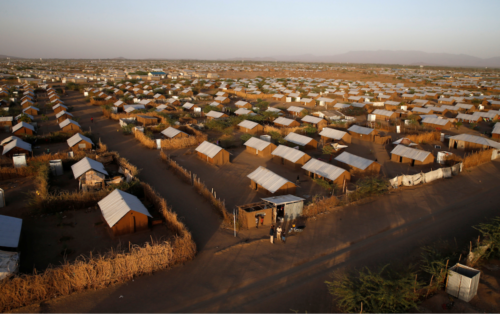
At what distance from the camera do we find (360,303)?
8445 mm

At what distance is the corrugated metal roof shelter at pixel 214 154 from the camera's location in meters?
22.4

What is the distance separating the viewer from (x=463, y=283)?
9008 mm

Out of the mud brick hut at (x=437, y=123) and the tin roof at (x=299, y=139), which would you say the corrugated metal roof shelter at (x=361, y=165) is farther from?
the mud brick hut at (x=437, y=123)

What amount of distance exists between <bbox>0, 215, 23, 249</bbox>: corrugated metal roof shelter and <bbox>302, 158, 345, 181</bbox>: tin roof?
15.3 meters

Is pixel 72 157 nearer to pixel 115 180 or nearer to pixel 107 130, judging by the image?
pixel 115 180

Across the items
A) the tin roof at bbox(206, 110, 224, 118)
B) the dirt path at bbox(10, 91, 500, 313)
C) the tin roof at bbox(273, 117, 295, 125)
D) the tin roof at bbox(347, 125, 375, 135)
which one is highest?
the tin roof at bbox(206, 110, 224, 118)

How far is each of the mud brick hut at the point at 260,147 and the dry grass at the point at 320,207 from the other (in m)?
9.35

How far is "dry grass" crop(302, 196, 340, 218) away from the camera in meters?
14.8

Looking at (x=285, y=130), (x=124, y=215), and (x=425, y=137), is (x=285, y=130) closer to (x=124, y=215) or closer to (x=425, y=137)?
(x=425, y=137)

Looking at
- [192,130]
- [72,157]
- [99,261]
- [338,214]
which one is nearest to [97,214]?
[99,261]

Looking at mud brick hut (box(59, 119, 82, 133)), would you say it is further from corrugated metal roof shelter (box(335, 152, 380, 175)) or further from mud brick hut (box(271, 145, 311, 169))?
corrugated metal roof shelter (box(335, 152, 380, 175))

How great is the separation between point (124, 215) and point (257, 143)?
46.2 ft

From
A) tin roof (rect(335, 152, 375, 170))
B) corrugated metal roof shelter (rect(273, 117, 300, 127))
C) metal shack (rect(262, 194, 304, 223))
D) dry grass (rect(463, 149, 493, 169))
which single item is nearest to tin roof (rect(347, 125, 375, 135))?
corrugated metal roof shelter (rect(273, 117, 300, 127))

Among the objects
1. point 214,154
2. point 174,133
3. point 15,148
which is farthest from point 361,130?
point 15,148
